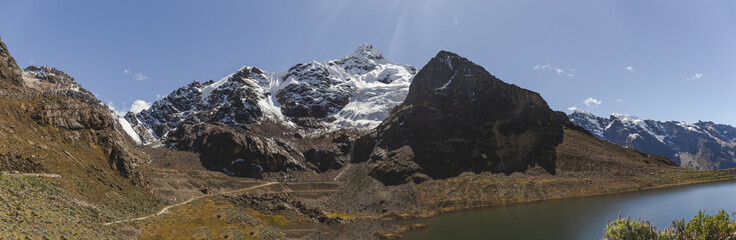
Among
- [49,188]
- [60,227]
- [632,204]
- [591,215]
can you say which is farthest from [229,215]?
[632,204]

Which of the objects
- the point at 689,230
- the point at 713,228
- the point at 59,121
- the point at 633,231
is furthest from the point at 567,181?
the point at 59,121

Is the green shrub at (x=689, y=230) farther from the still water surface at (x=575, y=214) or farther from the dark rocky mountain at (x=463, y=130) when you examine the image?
the dark rocky mountain at (x=463, y=130)

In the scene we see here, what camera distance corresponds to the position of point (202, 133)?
6978 inches

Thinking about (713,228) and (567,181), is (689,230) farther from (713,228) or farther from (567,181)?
(567,181)

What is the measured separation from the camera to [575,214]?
75812mm

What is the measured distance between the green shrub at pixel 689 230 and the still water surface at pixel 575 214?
29.6m

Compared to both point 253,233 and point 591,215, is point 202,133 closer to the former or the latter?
point 253,233

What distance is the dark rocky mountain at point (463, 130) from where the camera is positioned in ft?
437

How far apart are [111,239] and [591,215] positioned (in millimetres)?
87888

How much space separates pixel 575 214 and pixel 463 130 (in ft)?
253

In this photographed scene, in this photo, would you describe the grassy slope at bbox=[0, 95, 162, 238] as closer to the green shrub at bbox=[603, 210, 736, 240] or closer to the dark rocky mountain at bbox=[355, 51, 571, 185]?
the green shrub at bbox=[603, 210, 736, 240]

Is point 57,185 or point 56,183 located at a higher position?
point 56,183

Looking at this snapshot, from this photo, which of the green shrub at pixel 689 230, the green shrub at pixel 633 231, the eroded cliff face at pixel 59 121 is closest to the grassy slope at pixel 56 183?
the eroded cliff face at pixel 59 121

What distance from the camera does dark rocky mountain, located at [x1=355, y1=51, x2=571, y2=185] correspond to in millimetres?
133125
